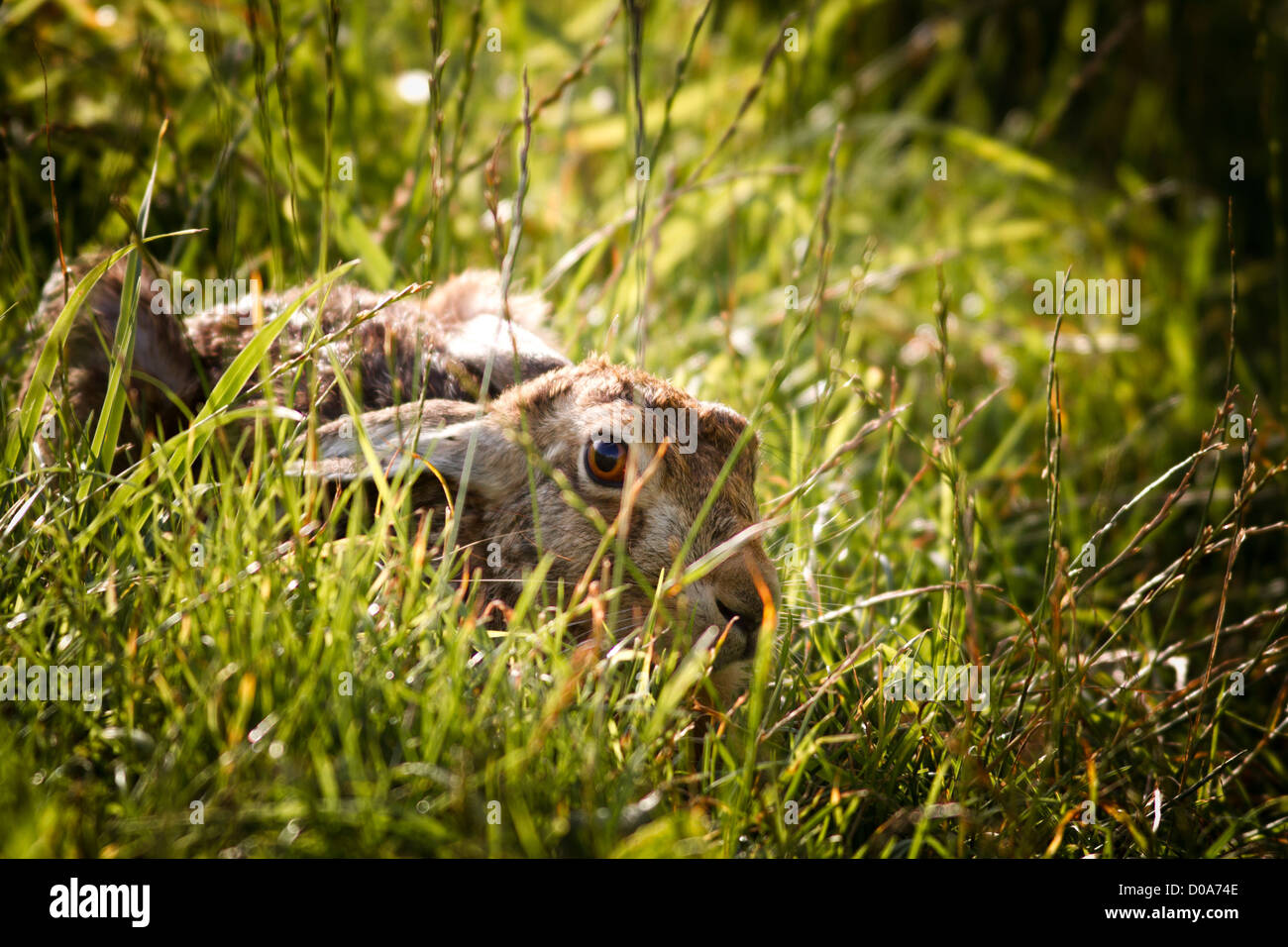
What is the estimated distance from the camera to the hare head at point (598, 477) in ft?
10.1

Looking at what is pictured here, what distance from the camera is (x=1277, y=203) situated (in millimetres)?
4438

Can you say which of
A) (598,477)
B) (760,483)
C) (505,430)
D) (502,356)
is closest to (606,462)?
(598,477)

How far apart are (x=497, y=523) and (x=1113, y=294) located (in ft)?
15.0

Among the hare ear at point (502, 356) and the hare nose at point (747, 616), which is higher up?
the hare ear at point (502, 356)

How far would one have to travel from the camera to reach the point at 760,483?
421cm

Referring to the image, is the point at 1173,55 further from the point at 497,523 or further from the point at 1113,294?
the point at 497,523

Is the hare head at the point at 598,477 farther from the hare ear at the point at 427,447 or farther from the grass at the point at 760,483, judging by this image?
the grass at the point at 760,483

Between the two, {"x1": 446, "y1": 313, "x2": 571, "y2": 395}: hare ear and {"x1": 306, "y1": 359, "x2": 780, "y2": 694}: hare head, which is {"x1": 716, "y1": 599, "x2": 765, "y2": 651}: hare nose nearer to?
{"x1": 306, "y1": 359, "x2": 780, "y2": 694}: hare head

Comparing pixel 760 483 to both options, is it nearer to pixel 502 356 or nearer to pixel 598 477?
pixel 598 477

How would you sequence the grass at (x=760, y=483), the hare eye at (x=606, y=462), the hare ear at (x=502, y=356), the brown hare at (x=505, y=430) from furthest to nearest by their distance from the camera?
the hare ear at (x=502, y=356) < the hare eye at (x=606, y=462) < the brown hare at (x=505, y=430) < the grass at (x=760, y=483)

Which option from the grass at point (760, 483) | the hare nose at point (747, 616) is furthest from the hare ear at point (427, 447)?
the hare nose at point (747, 616)

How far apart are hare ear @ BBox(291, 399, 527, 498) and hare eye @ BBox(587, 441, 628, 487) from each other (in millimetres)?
269

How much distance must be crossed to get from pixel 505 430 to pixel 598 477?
0.52 m

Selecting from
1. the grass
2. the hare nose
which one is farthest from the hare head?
the grass
